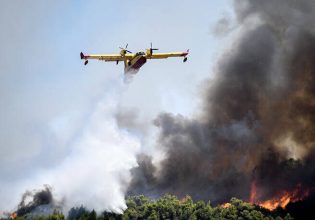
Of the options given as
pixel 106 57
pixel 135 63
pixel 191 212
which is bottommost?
pixel 191 212

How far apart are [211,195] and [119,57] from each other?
2481 inches

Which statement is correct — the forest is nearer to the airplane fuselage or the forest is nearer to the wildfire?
the wildfire

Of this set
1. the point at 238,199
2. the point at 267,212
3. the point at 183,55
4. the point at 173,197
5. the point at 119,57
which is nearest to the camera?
the point at 119,57

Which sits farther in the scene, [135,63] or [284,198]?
A: [284,198]

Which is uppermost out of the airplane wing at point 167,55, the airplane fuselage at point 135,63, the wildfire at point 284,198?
the airplane wing at point 167,55

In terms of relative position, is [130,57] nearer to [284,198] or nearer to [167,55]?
[167,55]

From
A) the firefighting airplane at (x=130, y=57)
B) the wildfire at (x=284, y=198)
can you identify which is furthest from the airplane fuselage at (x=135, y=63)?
the wildfire at (x=284, y=198)

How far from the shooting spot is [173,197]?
497 ft

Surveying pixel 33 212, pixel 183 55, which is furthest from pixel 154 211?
pixel 183 55

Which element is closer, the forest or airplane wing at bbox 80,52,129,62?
airplane wing at bbox 80,52,129,62

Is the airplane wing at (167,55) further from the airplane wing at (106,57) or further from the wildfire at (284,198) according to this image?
the wildfire at (284,198)

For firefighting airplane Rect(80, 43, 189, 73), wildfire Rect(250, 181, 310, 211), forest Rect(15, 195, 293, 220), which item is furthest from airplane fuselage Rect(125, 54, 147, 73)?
wildfire Rect(250, 181, 310, 211)

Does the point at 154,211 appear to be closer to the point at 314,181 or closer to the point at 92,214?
the point at 92,214

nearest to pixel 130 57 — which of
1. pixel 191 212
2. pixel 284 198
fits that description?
pixel 191 212
